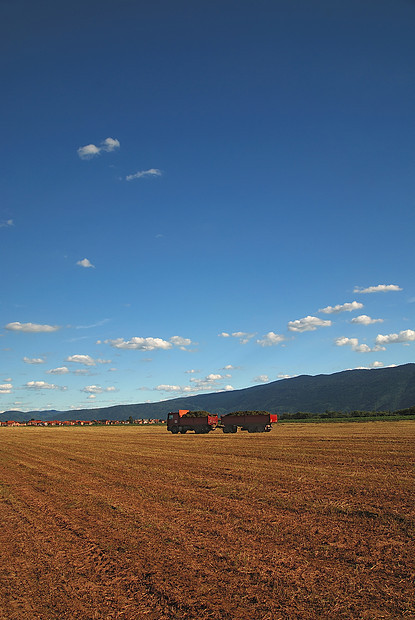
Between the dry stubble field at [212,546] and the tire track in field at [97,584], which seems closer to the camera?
the tire track in field at [97,584]

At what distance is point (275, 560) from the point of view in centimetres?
728

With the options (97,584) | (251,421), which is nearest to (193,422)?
(251,421)

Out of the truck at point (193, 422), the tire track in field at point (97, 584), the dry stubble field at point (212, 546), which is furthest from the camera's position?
the truck at point (193, 422)

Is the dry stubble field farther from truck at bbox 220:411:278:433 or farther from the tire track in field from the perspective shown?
truck at bbox 220:411:278:433

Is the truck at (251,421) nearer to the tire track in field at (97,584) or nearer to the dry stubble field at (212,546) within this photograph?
the dry stubble field at (212,546)

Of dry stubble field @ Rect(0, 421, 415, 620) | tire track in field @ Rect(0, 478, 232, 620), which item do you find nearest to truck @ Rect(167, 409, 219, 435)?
dry stubble field @ Rect(0, 421, 415, 620)

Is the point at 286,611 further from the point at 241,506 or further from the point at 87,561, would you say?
the point at 241,506

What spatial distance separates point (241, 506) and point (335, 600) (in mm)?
5168

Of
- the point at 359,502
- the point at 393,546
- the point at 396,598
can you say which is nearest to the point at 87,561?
the point at 396,598

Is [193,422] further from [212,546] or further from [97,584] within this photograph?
[97,584]

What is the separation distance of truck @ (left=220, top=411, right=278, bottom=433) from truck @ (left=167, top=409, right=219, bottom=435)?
2.30m

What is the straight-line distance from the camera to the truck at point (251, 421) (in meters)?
42.2

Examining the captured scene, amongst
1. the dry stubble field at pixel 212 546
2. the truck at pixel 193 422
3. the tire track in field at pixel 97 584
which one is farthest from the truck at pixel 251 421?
the tire track in field at pixel 97 584

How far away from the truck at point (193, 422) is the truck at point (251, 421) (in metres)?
2.30
